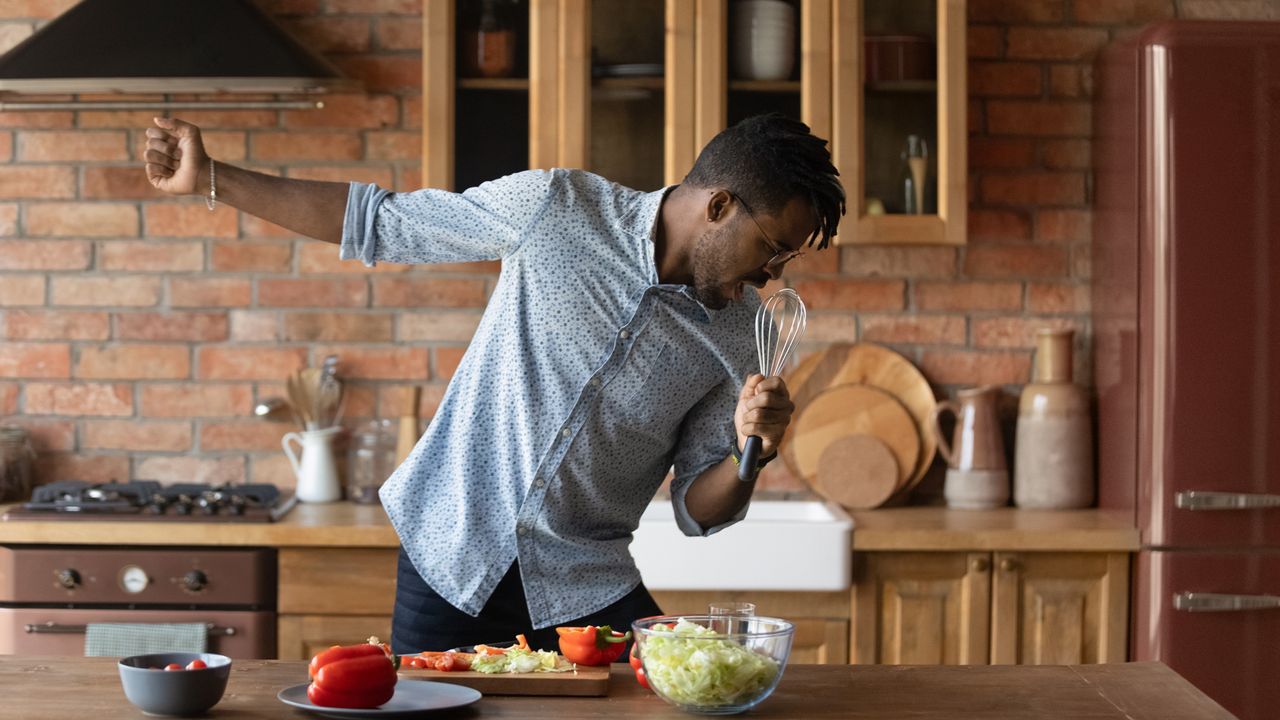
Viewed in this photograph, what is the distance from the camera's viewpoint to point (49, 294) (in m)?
3.26

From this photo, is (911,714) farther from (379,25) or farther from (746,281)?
(379,25)

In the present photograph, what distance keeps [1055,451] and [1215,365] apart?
0.44 metres

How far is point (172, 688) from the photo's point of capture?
52.9 inches

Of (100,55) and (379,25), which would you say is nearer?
(100,55)

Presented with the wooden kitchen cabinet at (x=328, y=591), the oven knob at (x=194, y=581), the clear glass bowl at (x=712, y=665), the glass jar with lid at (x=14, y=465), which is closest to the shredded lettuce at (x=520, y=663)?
the clear glass bowl at (x=712, y=665)

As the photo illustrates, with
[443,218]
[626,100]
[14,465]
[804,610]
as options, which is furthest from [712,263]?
[14,465]

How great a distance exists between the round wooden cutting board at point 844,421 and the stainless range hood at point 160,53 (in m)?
1.26

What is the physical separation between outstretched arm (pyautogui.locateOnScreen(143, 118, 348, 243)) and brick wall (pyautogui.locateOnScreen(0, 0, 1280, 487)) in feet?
4.74

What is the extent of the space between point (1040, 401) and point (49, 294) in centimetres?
225

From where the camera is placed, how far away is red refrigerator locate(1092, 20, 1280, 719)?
8.86 ft

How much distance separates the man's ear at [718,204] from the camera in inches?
69.7

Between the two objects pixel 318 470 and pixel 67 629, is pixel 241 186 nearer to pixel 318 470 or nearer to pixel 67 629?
pixel 67 629

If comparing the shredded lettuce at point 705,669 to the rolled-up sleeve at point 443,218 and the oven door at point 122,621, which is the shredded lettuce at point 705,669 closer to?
the rolled-up sleeve at point 443,218

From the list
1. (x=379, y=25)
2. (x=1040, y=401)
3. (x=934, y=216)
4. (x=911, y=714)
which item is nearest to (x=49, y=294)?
(x=379, y=25)
